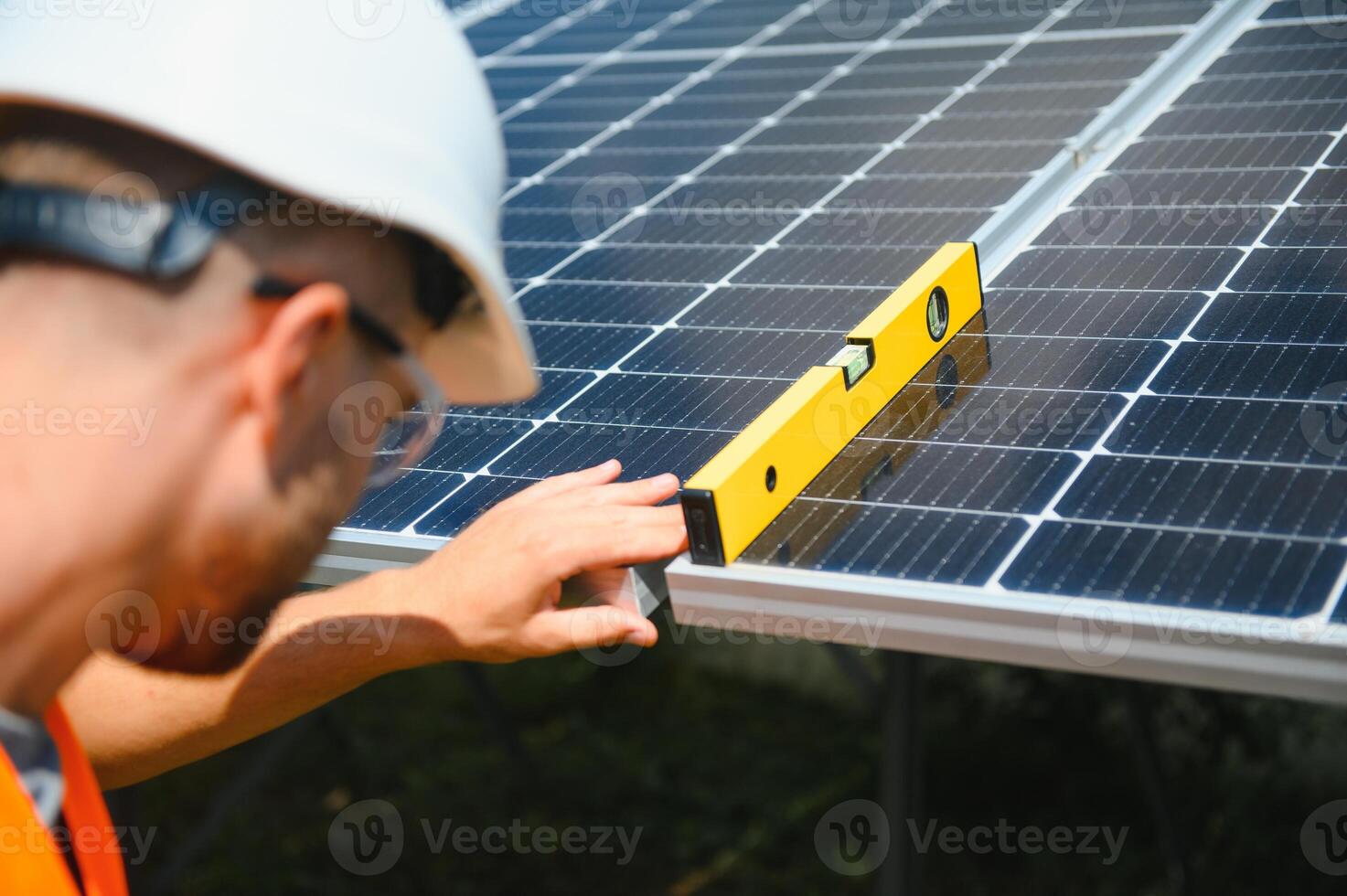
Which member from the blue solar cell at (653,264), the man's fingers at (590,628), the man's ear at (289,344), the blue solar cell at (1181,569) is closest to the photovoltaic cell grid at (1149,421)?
the blue solar cell at (1181,569)

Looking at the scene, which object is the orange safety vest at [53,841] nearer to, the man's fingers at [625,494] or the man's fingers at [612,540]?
the man's fingers at [612,540]

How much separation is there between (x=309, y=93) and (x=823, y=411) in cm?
167

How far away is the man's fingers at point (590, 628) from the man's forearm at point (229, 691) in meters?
0.48

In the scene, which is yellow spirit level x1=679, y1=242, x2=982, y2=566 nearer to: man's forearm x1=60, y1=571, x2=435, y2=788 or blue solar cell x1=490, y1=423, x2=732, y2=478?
blue solar cell x1=490, y1=423, x2=732, y2=478

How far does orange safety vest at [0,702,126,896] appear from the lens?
2328 millimetres

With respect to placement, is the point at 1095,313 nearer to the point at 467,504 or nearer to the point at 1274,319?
the point at 1274,319

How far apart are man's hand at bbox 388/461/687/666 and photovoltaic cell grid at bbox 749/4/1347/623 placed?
0.29m

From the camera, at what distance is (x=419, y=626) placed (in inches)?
128

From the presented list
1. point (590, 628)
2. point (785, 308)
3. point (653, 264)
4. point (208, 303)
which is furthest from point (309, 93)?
point (653, 264)

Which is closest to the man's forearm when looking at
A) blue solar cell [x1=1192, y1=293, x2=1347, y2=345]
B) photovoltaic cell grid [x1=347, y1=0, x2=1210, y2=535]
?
photovoltaic cell grid [x1=347, y1=0, x2=1210, y2=535]

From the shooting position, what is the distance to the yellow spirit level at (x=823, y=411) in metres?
3.04

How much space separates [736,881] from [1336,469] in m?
4.42

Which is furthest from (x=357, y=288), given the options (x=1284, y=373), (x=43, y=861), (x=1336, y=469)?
(x=1284, y=373)

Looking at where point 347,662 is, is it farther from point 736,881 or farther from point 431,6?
point 736,881
